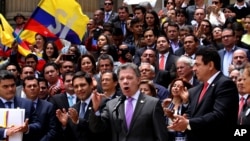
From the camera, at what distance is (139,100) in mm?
7848

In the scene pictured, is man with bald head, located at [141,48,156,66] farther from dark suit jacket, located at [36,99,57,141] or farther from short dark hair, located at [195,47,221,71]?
short dark hair, located at [195,47,221,71]

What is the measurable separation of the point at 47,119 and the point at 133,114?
7.81ft

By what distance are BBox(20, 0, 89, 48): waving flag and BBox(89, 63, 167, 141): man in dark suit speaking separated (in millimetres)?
6777

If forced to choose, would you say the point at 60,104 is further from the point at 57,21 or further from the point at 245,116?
the point at 57,21

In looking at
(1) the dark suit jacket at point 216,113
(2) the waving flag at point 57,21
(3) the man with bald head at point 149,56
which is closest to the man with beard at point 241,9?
(2) the waving flag at point 57,21

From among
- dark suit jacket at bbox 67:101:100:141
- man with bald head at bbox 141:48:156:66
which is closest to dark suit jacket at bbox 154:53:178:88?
man with bald head at bbox 141:48:156:66

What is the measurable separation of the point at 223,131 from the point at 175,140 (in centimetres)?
178

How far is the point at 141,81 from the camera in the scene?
1005cm

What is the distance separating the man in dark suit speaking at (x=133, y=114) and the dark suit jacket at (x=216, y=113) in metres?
0.37

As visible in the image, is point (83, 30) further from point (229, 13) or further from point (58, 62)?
point (229, 13)

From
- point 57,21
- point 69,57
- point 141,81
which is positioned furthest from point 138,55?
point 141,81

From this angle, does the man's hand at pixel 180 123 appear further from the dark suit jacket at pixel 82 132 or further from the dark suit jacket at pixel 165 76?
the dark suit jacket at pixel 165 76

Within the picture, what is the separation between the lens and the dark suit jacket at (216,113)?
7.44 meters

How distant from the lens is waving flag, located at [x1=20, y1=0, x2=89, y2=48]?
14.6 m
